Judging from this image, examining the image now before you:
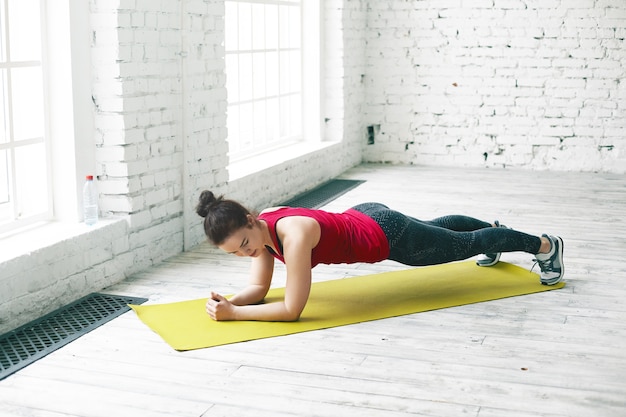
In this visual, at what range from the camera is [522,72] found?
7.01m

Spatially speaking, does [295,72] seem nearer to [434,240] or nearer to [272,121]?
[272,121]

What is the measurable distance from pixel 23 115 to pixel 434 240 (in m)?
1.76

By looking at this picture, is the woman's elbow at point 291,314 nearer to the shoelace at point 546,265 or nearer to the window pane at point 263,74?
the shoelace at point 546,265

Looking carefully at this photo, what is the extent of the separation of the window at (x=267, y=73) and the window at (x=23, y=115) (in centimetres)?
179

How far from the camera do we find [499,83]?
7.07 meters

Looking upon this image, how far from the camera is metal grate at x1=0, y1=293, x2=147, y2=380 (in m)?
2.91

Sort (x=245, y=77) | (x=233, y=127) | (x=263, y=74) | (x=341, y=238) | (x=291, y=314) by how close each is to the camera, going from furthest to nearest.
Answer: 1. (x=263, y=74)
2. (x=245, y=77)
3. (x=233, y=127)
4. (x=341, y=238)
5. (x=291, y=314)

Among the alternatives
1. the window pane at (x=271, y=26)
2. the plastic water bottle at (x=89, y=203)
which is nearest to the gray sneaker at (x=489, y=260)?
the plastic water bottle at (x=89, y=203)

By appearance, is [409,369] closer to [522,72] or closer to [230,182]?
[230,182]

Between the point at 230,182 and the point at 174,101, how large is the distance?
0.77 m

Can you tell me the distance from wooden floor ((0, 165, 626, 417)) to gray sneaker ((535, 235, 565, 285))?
73 mm

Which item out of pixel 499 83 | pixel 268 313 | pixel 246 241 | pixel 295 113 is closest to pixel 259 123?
pixel 295 113

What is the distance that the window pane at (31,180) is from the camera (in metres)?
3.63

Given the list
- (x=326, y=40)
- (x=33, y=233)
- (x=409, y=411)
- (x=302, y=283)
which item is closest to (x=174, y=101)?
(x=33, y=233)
